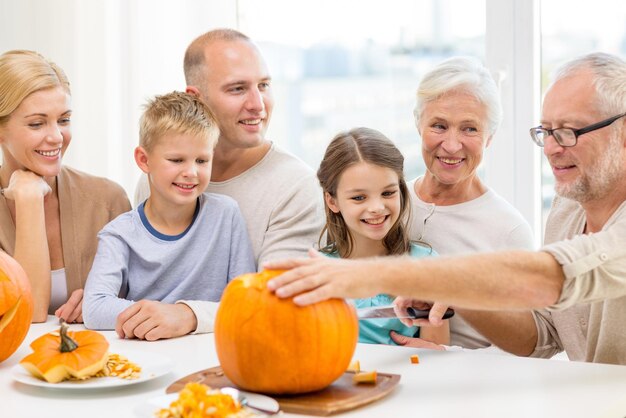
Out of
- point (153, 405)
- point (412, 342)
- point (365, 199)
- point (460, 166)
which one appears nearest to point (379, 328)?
point (412, 342)

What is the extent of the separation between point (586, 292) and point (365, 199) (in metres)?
0.82

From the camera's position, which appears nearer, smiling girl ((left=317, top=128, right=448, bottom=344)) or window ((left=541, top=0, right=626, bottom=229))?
smiling girl ((left=317, top=128, right=448, bottom=344))

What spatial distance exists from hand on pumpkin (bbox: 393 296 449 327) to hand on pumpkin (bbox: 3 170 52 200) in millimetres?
1029

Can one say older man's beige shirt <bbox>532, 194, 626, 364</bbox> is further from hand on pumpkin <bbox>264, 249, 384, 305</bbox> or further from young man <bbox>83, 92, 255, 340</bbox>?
young man <bbox>83, 92, 255, 340</bbox>

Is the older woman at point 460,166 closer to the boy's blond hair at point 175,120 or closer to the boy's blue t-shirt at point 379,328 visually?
the boy's blue t-shirt at point 379,328

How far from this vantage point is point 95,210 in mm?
2373

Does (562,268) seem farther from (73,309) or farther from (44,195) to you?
(44,195)

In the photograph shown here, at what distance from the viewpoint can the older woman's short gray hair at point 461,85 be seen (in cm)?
223

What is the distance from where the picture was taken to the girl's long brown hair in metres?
2.21

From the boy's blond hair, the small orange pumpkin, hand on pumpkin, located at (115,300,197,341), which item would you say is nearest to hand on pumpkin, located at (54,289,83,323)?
hand on pumpkin, located at (115,300,197,341)

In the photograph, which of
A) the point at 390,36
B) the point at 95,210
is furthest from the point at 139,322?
the point at 390,36

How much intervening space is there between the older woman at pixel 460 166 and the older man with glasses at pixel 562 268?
250 millimetres

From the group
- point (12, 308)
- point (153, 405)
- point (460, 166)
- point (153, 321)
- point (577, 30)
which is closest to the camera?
point (153, 405)

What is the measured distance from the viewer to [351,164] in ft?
7.25
